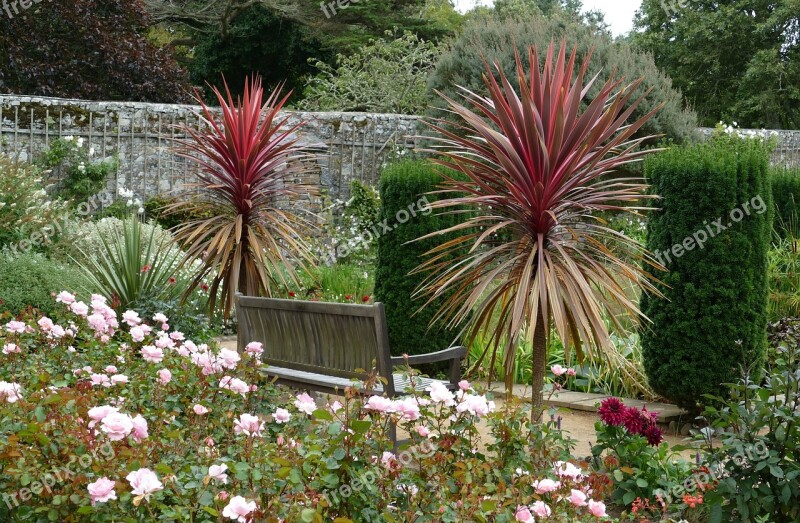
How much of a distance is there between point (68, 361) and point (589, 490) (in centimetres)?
223

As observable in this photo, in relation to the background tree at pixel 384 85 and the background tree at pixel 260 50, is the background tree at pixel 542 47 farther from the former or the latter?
the background tree at pixel 260 50

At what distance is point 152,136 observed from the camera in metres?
10.0

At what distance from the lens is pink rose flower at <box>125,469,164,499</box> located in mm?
1918

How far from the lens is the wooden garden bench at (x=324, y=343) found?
403cm

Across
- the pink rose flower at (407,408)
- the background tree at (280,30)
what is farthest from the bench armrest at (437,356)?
the background tree at (280,30)

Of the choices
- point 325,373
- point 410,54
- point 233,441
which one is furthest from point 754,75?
point 233,441

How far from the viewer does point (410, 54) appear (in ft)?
48.8

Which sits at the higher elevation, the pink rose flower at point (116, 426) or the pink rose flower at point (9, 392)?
the pink rose flower at point (116, 426)

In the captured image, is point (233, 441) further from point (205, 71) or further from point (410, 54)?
point (205, 71)

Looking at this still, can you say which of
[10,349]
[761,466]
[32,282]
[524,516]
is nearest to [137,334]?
[10,349]

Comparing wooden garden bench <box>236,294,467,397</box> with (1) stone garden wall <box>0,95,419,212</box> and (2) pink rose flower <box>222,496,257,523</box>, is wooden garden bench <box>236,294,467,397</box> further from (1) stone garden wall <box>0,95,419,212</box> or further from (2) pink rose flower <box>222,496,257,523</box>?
(1) stone garden wall <box>0,95,419,212</box>

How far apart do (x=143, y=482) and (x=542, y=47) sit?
9.12 metres

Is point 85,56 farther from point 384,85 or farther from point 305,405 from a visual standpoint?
point 305,405

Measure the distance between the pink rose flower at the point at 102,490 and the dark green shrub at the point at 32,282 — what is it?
16.6 ft
